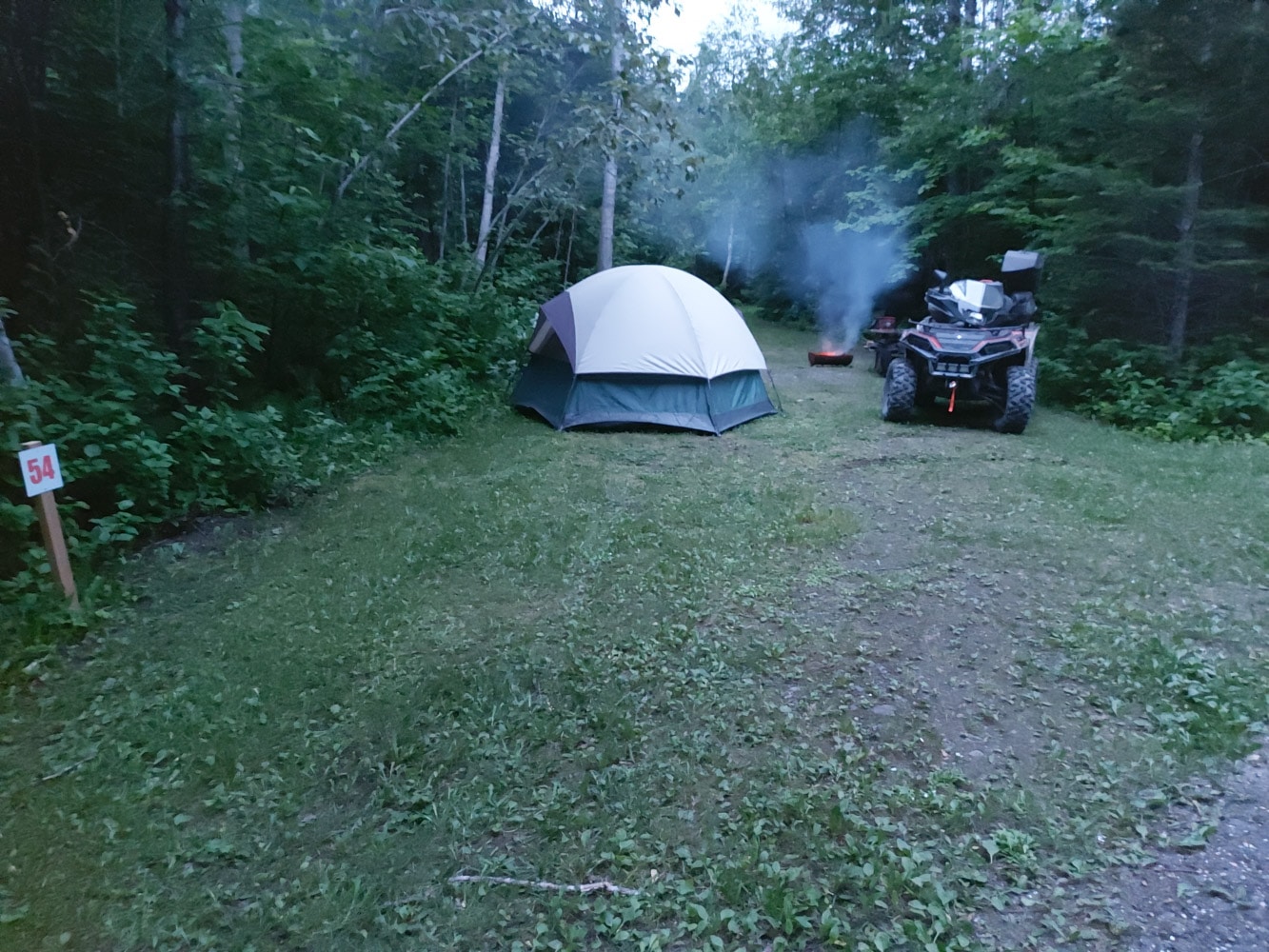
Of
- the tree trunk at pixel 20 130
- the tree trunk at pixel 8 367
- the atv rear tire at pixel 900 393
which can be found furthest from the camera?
the atv rear tire at pixel 900 393

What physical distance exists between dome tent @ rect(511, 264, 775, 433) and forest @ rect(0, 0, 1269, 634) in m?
1.20

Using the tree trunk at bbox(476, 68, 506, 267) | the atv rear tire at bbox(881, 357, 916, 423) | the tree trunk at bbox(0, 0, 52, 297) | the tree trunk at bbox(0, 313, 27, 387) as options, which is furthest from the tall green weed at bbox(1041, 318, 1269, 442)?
the tree trunk at bbox(0, 0, 52, 297)

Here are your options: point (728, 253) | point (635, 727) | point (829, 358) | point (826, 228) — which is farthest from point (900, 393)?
point (728, 253)

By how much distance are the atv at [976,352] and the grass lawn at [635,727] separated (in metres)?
2.93

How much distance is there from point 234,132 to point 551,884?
5973 millimetres

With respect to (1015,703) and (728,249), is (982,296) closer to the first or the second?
(1015,703)

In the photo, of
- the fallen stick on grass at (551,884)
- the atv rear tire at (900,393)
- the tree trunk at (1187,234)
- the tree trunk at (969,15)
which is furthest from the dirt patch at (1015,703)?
the tree trunk at (969,15)

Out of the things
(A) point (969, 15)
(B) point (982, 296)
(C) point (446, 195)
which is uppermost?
(A) point (969, 15)

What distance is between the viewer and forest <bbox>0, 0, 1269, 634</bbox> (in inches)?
196

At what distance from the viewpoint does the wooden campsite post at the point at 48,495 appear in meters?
3.55

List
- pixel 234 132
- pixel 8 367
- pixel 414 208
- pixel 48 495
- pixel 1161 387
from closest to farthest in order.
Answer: pixel 48 495
pixel 8 367
pixel 234 132
pixel 1161 387
pixel 414 208

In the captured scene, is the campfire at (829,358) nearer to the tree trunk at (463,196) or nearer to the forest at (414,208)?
the forest at (414,208)

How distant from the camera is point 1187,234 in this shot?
9391 mm

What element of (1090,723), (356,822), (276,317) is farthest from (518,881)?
(276,317)
